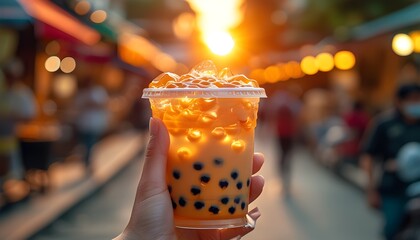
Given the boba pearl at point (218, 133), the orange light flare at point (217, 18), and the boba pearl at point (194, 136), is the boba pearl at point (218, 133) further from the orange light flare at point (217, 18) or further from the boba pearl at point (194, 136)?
the orange light flare at point (217, 18)

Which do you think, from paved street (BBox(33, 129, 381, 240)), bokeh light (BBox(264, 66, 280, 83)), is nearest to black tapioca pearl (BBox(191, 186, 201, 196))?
paved street (BBox(33, 129, 381, 240))

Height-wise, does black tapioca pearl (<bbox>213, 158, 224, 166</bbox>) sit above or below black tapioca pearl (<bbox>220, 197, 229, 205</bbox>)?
above

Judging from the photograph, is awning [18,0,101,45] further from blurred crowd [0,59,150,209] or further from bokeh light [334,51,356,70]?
bokeh light [334,51,356,70]

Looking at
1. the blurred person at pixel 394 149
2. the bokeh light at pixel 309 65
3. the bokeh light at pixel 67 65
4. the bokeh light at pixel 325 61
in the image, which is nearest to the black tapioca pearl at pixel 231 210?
the blurred person at pixel 394 149

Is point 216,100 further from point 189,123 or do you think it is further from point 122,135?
point 122,135

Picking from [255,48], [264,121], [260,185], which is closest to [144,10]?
[255,48]

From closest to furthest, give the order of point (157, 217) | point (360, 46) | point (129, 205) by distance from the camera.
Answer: point (157, 217), point (129, 205), point (360, 46)
